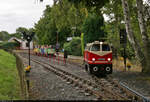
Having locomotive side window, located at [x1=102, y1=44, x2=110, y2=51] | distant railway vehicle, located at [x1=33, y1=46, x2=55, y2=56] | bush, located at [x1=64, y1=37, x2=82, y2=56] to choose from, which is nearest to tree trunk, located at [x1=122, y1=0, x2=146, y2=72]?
locomotive side window, located at [x1=102, y1=44, x2=110, y2=51]

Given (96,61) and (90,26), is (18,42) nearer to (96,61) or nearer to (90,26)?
(90,26)

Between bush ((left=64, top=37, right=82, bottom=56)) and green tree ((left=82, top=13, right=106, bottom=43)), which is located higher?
green tree ((left=82, top=13, right=106, bottom=43))

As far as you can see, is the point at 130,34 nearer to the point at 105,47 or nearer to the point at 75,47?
the point at 105,47

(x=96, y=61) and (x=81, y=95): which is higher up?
(x=96, y=61)

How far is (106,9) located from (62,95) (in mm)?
16341

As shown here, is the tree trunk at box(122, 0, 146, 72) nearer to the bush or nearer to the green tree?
the green tree

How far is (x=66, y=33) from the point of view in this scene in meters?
51.3

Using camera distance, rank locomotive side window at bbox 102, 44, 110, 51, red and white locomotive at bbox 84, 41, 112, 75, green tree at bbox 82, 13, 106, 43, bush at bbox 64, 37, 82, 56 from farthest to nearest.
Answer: bush at bbox 64, 37, 82, 56
green tree at bbox 82, 13, 106, 43
locomotive side window at bbox 102, 44, 110, 51
red and white locomotive at bbox 84, 41, 112, 75

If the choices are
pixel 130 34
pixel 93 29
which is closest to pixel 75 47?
pixel 93 29

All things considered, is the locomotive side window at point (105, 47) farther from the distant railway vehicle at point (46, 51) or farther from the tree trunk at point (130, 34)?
the distant railway vehicle at point (46, 51)

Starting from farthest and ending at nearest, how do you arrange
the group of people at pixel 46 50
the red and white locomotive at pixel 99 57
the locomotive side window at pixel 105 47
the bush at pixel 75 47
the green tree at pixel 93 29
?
1. the bush at pixel 75 47
2. the group of people at pixel 46 50
3. the green tree at pixel 93 29
4. the locomotive side window at pixel 105 47
5. the red and white locomotive at pixel 99 57

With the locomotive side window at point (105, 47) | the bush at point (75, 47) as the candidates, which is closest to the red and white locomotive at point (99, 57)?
the locomotive side window at point (105, 47)

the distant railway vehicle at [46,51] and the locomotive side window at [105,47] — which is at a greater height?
the locomotive side window at [105,47]

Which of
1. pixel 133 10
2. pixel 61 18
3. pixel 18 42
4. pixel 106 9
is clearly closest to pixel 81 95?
pixel 133 10
